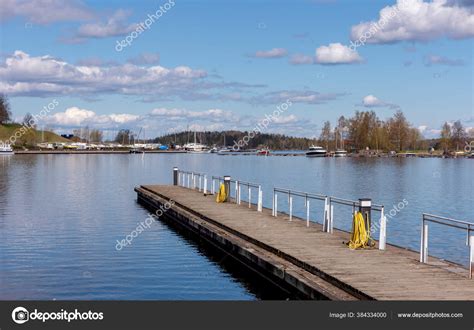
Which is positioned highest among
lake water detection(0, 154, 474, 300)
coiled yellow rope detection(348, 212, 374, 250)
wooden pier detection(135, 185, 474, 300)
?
coiled yellow rope detection(348, 212, 374, 250)

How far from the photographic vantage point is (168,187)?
5919cm

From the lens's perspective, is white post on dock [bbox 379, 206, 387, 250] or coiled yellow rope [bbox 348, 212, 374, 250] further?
coiled yellow rope [bbox 348, 212, 374, 250]

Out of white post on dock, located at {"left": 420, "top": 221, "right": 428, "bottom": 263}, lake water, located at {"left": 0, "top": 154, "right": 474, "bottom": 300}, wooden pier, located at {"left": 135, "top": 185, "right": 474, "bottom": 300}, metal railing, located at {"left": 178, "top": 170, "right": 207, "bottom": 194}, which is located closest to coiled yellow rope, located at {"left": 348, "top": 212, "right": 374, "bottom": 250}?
wooden pier, located at {"left": 135, "top": 185, "right": 474, "bottom": 300}

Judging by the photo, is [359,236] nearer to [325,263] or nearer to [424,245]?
[424,245]

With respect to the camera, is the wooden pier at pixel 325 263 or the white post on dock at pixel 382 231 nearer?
the wooden pier at pixel 325 263

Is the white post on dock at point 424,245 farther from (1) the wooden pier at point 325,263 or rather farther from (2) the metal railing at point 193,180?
(2) the metal railing at point 193,180

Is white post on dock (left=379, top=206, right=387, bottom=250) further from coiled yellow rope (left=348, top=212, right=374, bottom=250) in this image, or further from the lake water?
the lake water

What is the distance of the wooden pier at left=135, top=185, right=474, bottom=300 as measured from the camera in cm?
1738

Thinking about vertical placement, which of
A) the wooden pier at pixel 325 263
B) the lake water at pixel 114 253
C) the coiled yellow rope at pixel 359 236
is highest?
the coiled yellow rope at pixel 359 236

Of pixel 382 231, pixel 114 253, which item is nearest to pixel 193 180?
pixel 114 253

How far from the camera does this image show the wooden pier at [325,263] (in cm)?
1738

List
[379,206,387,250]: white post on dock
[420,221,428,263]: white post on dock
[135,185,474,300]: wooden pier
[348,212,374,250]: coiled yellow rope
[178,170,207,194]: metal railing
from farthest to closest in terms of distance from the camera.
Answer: [178,170,207,194]: metal railing, [348,212,374,250]: coiled yellow rope, [379,206,387,250]: white post on dock, [420,221,428,263]: white post on dock, [135,185,474,300]: wooden pier

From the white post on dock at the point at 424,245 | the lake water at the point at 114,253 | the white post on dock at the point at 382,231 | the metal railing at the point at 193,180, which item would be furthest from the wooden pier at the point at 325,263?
the metal railing at the point at 193,180
